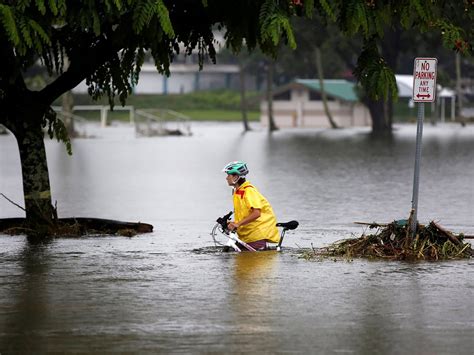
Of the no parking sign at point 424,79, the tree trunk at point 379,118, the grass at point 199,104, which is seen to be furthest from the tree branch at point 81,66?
the grass at point 199,104

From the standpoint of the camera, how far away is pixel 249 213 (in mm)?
14766

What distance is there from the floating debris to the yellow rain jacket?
19.4 inches

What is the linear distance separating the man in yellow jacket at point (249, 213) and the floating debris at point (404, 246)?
1.65 feet

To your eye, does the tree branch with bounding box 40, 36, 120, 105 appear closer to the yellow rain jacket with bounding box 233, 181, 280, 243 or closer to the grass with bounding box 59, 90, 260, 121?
the yellow rain jacket with bounding box 233, 181, 280, 243

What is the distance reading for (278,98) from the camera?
9800 cm

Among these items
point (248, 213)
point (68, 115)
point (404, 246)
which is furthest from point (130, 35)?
point (68, 115)

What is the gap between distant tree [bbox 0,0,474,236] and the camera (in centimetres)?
1430

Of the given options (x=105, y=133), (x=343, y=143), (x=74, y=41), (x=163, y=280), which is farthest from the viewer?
(x=105, y=133)

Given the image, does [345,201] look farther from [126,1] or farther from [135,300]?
[135,300]

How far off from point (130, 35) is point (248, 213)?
10.1ft

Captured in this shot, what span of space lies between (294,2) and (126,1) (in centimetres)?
182

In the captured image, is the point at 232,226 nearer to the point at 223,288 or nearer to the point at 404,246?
the point at 404,246

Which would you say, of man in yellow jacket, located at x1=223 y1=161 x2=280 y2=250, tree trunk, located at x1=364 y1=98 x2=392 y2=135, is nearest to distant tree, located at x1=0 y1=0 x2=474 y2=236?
man in yellow jacket, located at x1=223 y1=161 x2=280 y2=250

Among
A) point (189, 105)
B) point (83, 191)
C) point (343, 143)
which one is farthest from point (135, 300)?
point (189, 105)
